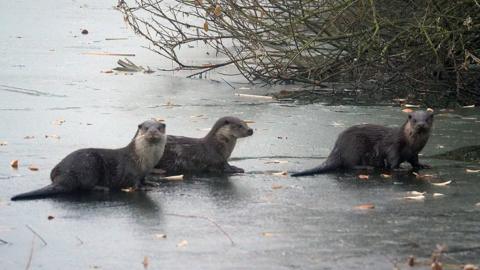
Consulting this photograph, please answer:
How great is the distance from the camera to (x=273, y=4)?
39.8 ft

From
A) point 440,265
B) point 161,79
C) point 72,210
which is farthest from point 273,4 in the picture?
point 440,265

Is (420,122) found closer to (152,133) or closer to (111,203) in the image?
(152,133)

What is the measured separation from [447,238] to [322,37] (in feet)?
20.1

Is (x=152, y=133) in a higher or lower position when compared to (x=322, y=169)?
higher

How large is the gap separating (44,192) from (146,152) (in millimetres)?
1013

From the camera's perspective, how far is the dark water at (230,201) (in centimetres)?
597

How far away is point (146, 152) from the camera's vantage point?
27.3 ft

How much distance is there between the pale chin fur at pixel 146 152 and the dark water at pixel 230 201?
0.67ft

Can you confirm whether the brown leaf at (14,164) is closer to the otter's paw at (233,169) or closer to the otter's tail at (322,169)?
the otter's paw at (233,169)

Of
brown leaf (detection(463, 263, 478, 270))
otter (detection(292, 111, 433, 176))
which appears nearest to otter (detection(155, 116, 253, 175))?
otter (detection(292, 111, 433, 176))

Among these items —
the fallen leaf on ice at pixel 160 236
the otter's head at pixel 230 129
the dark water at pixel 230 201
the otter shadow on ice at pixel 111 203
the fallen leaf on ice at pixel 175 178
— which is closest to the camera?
the dark water at pixel 230 201

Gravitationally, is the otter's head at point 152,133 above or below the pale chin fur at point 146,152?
above

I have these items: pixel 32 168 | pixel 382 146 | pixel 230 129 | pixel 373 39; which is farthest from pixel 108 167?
pixel 373 39

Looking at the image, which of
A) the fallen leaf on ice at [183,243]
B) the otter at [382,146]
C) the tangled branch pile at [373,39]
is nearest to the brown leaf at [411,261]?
the fallen leaf on ice at [183,243]
